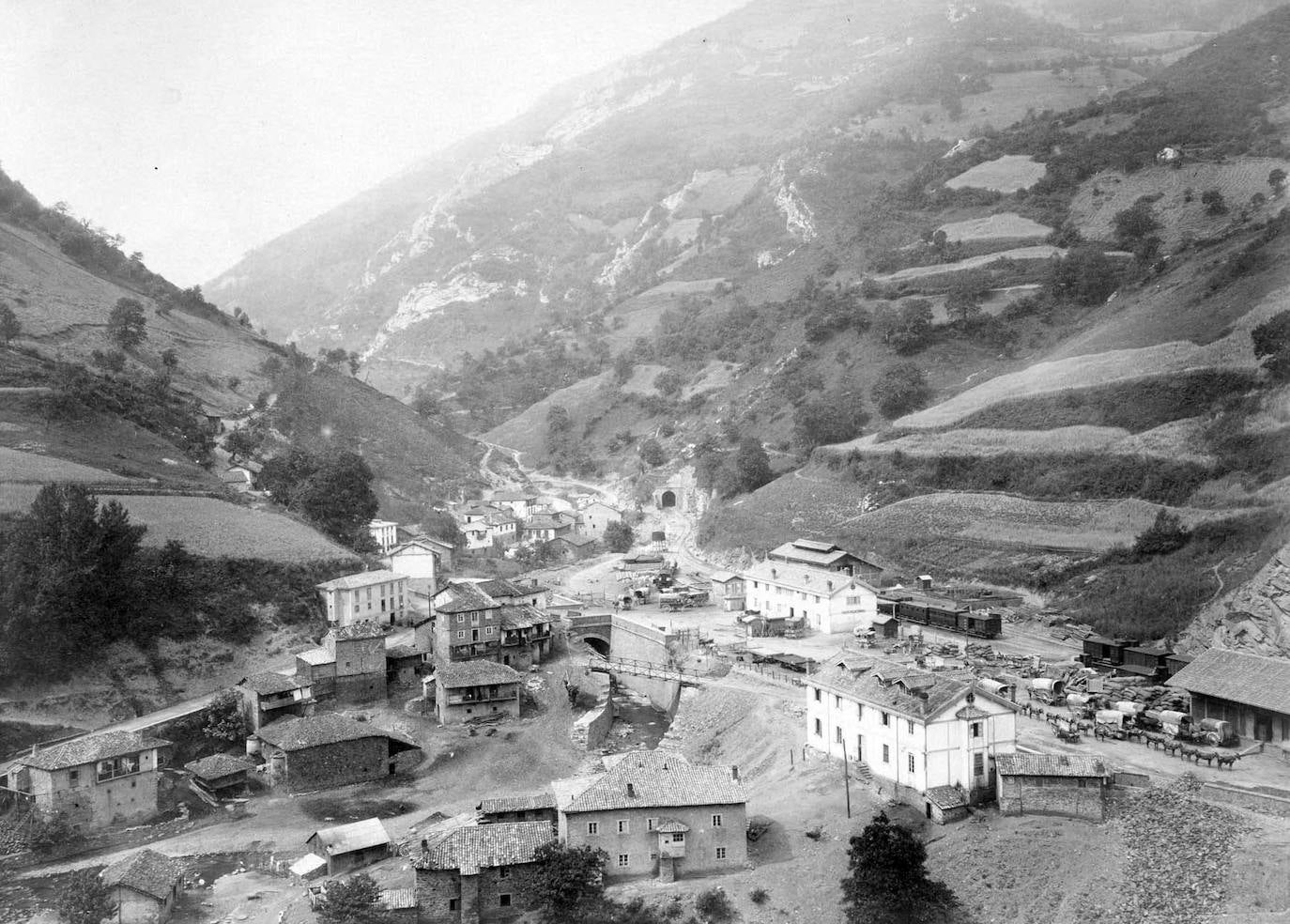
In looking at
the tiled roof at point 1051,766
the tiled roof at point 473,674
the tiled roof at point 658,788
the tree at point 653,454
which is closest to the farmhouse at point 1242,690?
the tiled roof at point 1051,766

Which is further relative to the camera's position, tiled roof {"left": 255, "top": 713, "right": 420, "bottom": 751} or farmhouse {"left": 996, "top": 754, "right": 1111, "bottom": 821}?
tiled roof {"left": 255, "top": 713, "right": 420, "bottom": 751}

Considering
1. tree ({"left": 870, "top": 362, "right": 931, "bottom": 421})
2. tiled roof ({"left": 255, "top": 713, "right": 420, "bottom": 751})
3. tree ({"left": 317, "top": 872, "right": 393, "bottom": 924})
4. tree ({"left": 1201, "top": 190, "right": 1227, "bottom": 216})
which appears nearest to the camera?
tree ({"left": 317, "top": 872, "right": 393, "bottom": 924})

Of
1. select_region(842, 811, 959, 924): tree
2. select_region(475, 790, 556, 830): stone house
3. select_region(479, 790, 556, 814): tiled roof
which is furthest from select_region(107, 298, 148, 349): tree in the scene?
select_region(842, 811, 959, 924): tree

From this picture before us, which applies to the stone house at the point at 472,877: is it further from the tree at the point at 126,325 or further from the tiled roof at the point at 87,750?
the tree at the point at 126,325

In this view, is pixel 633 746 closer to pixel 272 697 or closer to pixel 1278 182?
pixel 272 697

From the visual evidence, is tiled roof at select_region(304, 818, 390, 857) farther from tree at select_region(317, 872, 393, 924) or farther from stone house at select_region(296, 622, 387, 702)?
stone house at select_region(296, 622, 387, 702)

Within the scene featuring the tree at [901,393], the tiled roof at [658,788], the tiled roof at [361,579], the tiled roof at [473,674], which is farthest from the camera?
the tree at [901,393]
